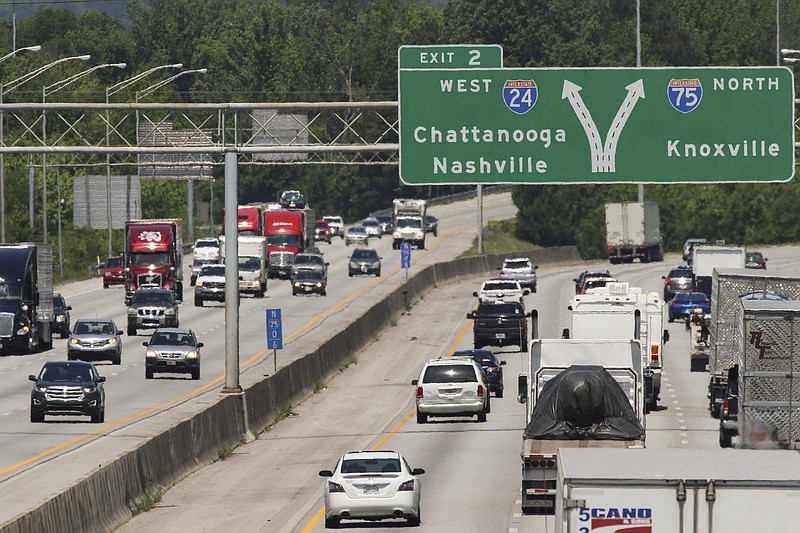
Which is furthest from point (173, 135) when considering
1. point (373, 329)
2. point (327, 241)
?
point (327, 241)

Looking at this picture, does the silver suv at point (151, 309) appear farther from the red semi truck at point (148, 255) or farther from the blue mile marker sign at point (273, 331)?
the blue mile marker sign at point (273, 331)

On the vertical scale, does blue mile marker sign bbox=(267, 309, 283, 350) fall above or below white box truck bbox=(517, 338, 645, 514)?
above

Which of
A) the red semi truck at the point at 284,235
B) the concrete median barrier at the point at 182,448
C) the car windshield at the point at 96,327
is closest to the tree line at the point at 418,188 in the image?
the red semi truck at the point at 284,235

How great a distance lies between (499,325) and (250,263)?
2252 cm

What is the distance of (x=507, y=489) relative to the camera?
31.9 meters

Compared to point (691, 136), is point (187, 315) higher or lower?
lower

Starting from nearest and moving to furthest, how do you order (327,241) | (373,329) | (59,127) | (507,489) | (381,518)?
(381,518)
(507,489)
(373,329)
(327,241)
(59,127)

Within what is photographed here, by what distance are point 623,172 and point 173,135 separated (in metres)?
40.6

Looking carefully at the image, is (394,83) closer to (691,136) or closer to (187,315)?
(187,315)

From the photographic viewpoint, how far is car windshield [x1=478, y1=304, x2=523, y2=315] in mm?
61812

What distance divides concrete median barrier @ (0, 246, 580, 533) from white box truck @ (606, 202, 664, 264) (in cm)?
3684

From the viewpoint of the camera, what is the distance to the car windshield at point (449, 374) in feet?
146

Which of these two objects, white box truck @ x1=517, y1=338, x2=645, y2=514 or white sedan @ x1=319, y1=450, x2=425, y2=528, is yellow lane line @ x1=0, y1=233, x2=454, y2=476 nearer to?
white sedan @ x1=319, y1=450, x2=425, y2=528

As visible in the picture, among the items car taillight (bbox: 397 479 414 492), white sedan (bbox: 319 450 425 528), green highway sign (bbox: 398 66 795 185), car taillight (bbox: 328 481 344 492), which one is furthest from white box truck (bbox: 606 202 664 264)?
car taillight (bbox: 328 481 344 492)
